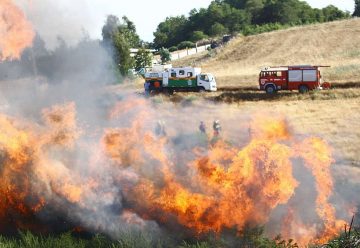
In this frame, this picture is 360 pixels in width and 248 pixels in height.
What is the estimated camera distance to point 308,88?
131ft

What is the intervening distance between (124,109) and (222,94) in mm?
17625

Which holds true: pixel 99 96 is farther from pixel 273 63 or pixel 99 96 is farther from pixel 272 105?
pixel 273 63

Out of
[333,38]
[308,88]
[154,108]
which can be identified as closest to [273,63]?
[333,38]

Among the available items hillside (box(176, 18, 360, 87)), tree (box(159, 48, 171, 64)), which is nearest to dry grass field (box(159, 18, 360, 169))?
hillside (box(176, 18, 360, 87))

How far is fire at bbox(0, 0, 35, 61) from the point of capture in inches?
693

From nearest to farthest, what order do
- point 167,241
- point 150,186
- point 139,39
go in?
point 167,241
point 150,186
point 139,39

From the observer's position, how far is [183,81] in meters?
42.2

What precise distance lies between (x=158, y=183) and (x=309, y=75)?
27.2 m

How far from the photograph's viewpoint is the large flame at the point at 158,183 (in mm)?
14750

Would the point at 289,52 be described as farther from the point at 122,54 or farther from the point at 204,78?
the point at 122,54

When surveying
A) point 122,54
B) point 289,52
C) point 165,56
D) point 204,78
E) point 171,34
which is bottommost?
point 204,78

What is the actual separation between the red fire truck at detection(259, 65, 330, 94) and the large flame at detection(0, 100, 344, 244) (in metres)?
22.8

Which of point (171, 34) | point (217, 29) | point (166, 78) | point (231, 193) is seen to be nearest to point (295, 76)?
point (166, 78)

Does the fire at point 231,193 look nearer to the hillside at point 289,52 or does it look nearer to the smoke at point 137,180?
the smoke at point 137,180
